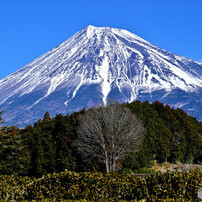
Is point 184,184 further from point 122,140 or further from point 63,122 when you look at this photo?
point 63,122

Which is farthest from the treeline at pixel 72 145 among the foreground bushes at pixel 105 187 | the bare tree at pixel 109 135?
the foreground bushes at pixel 105 187

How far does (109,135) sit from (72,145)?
4.38 metres

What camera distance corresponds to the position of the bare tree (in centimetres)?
3488

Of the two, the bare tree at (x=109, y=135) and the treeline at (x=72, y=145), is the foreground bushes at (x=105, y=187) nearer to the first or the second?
the treeline at (x=72, y=145)

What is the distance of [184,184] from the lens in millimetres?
13047

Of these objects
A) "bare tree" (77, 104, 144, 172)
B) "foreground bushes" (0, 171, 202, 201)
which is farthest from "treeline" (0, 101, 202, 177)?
"foreground bushes" (0, 171, 202, 201)

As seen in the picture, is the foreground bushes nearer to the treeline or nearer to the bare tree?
the treeline

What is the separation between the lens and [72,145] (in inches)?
1443

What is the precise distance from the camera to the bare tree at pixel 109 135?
3488 centimetres

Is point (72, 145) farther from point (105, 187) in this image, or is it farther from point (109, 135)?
point (105, 187)

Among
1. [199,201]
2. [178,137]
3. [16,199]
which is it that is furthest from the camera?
[178,137]

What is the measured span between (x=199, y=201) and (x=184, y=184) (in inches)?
33.1

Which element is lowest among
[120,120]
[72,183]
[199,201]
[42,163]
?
[199,201]

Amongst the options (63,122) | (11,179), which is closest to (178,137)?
(63,122)
